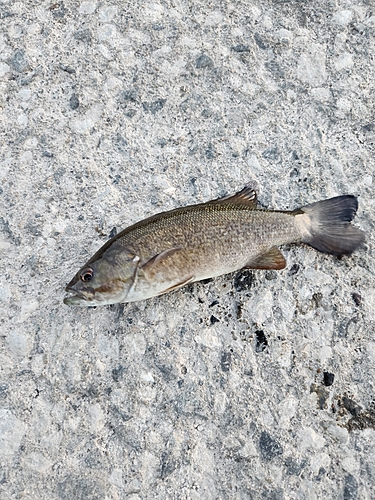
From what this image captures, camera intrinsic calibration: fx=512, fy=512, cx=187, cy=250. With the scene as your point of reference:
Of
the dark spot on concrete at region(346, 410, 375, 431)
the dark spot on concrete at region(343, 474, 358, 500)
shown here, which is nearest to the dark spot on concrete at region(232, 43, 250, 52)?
the dark spot on concrete at region(346, 410, 375, 431)

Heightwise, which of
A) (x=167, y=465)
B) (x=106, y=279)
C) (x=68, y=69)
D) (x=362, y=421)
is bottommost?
(x=167, y=465)

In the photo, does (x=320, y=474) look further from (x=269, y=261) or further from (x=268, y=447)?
(x=269, y=261)

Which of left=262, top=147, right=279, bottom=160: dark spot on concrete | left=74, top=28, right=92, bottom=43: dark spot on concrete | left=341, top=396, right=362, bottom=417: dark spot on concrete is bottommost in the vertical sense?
left=341, top=396, right=362, bottom=417: dark spot on concrete

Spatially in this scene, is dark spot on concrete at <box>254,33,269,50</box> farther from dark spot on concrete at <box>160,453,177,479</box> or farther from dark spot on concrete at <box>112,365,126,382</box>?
dark spot on concrete at <box>160,453,177,479</box>

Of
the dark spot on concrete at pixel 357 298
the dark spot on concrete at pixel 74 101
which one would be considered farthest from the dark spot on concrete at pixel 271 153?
the dark spot on concrete at pixel 74 101

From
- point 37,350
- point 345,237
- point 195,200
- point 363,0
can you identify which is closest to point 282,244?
point 345,237

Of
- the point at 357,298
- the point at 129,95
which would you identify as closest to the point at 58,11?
the point at 129,95
